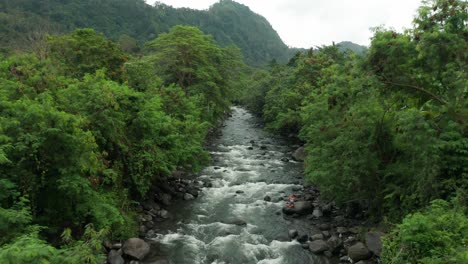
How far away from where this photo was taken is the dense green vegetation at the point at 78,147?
28.4ft

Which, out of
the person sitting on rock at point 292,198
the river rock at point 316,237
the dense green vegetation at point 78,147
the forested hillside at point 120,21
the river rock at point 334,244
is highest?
the forested hillside at point 120,21

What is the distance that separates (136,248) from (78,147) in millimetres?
4307

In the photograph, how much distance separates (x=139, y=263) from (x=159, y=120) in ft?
20.7

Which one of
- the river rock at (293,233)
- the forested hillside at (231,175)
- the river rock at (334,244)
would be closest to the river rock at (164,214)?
the forested hillside at (231,175)

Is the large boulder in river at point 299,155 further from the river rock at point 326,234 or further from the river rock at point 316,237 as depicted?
the river rock at point 316,237

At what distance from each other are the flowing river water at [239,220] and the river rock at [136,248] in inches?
33.0

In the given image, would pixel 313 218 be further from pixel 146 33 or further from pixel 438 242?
pixel 146 33

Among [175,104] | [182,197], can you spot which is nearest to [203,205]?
[182,197]

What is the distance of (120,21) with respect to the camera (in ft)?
→ 388

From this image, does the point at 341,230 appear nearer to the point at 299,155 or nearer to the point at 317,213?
the point at 317,213

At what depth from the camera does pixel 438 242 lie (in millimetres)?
8609

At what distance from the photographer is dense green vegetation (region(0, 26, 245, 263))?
866cm

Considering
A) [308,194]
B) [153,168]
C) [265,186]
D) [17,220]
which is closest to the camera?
[17,220]

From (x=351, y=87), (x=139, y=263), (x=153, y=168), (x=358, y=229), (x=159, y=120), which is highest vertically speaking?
(x=351, y=87)
